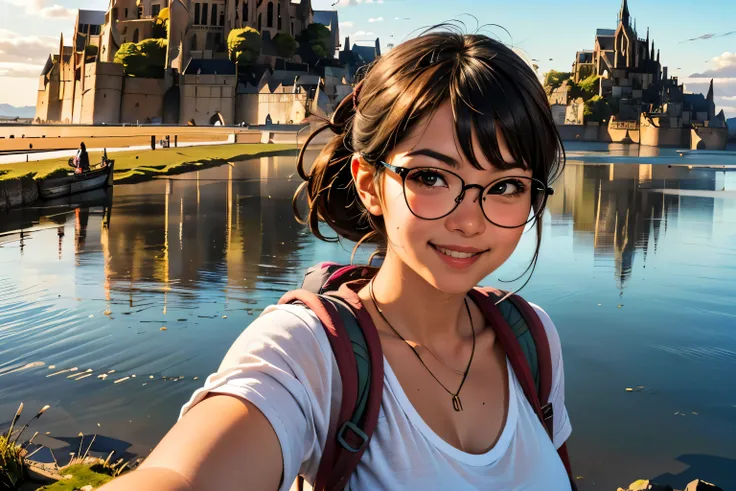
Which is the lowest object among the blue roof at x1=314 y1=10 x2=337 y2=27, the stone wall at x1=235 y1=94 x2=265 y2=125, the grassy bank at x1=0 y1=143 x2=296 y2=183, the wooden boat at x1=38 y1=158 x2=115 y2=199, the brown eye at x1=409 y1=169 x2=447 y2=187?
the wooden boat at x1=38 y1=158 x2=115 y2=199

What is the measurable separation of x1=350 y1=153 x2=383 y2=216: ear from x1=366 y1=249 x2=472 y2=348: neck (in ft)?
0.35

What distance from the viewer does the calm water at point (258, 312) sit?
4.25m

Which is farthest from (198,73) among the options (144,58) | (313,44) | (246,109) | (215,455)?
(215,455)

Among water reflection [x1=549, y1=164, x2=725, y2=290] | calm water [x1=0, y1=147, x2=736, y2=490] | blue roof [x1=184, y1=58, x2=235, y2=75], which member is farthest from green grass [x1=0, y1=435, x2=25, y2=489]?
blue roof [x1=184, y1=58, x2=235, y2=75]

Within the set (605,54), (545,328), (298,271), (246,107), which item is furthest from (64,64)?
(545,328)

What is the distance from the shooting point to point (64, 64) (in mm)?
86750

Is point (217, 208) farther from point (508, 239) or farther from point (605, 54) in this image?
point (605, 54)

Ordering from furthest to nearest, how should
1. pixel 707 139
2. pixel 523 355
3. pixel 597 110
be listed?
pixel 597 110 < pixel 707 139 < pixel 523 355

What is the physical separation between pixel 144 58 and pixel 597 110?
4830 cm

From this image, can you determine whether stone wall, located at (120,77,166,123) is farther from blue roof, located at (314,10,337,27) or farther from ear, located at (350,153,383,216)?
ear, located at (350,153,383,216)

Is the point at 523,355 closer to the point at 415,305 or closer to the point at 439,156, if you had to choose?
the point at 415,305

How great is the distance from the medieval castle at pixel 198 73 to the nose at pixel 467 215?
6522cm

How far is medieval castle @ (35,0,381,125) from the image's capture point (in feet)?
241

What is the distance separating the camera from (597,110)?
311ft
